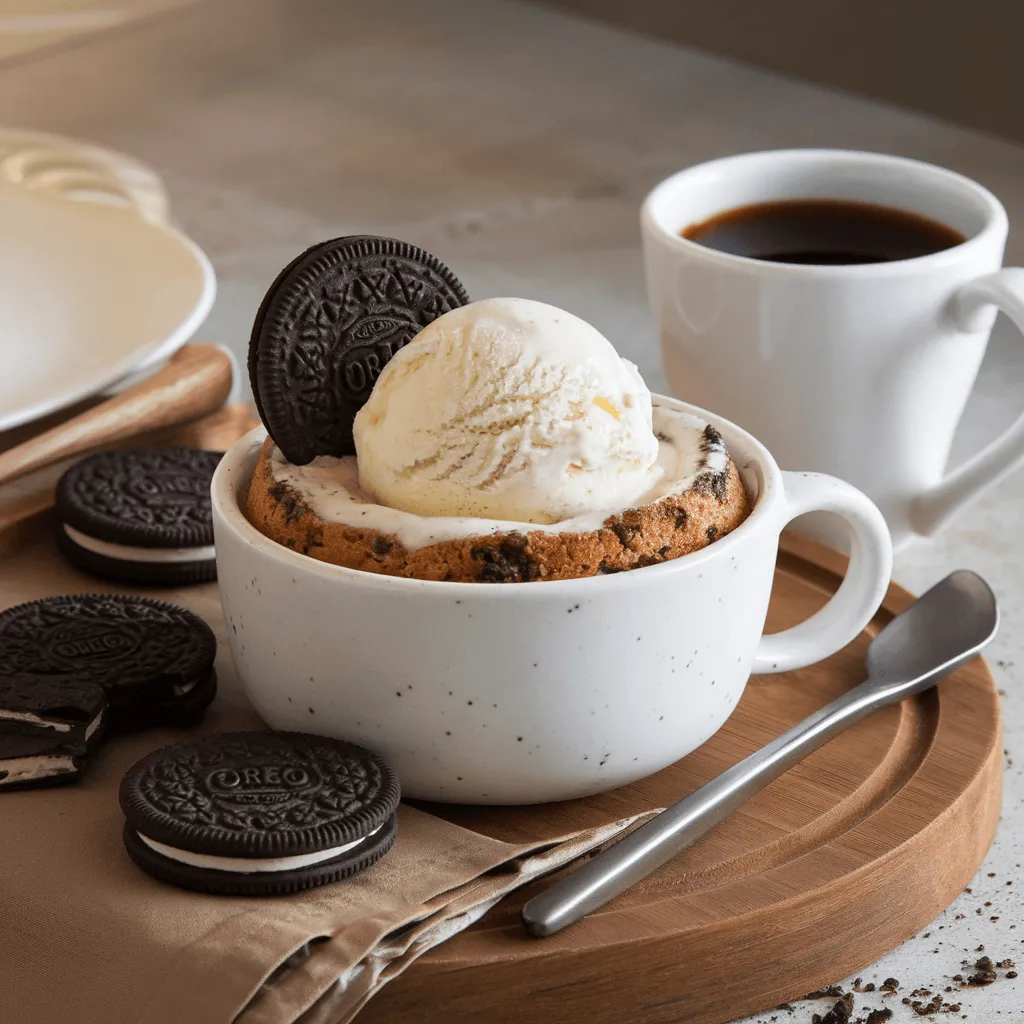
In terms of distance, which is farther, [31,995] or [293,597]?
[293,597]

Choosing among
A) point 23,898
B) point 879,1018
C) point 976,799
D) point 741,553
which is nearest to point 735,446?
point 741,553

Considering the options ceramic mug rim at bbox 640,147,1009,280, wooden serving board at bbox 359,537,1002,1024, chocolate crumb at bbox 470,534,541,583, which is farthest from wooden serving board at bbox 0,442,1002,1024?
ceramic mug rim at bbox 640,147,1009,280

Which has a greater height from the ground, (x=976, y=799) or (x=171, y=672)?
(x=171, y=672)

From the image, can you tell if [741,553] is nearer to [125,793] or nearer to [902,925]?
[902,925]

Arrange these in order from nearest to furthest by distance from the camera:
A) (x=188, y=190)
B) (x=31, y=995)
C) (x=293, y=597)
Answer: (x=31, y=995) < (x=293, y=597) < (x=188, y=190)

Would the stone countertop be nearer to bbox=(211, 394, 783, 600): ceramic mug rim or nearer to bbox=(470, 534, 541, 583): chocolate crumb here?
bbox=(211, 394, 783, 600): ceramic mug rim

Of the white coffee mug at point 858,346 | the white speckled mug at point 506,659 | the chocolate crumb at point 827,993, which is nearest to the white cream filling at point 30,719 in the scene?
the white speckled mug at point 506,659
